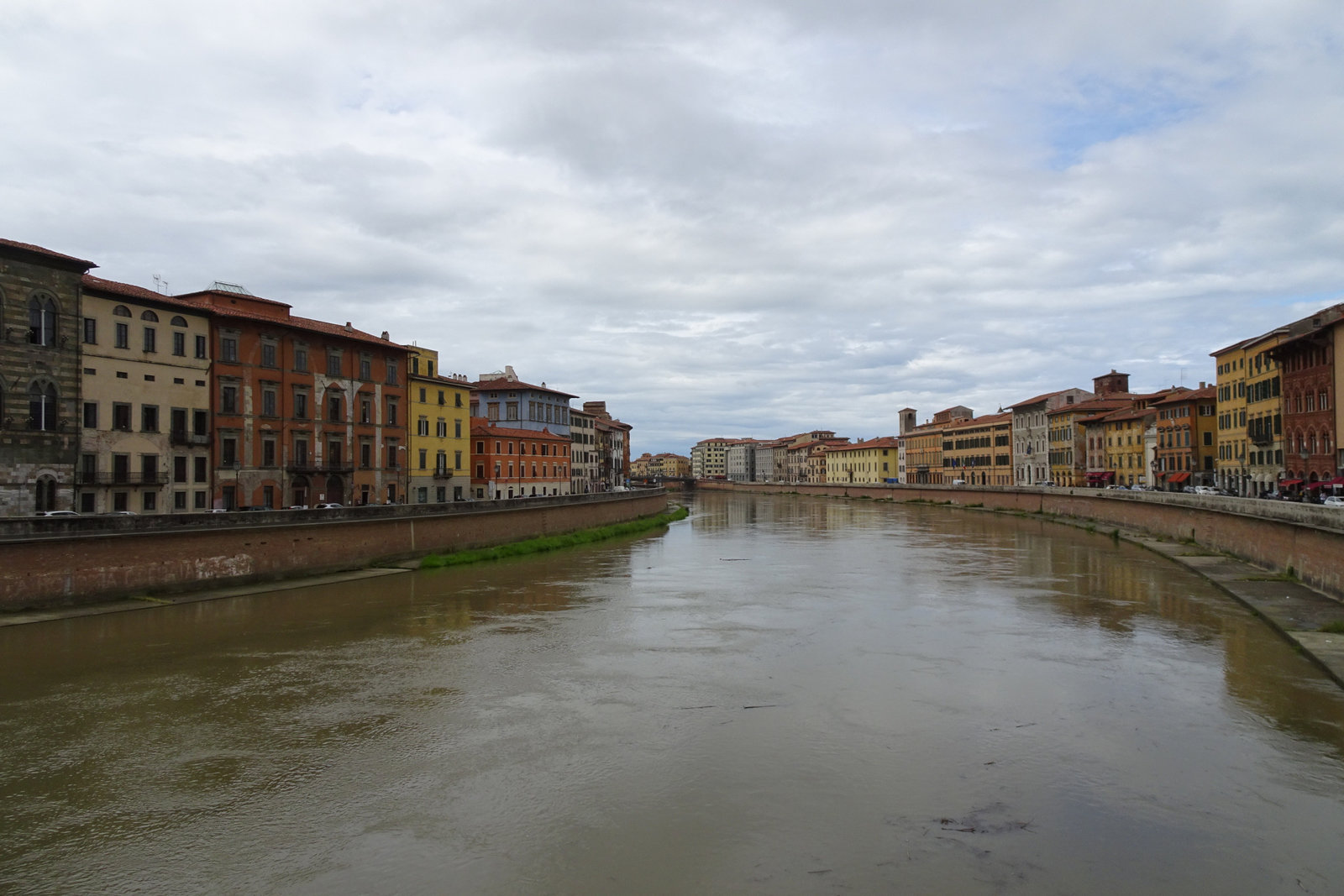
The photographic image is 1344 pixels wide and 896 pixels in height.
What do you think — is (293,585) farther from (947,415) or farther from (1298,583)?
(947,415)

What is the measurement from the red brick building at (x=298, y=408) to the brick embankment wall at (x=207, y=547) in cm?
812

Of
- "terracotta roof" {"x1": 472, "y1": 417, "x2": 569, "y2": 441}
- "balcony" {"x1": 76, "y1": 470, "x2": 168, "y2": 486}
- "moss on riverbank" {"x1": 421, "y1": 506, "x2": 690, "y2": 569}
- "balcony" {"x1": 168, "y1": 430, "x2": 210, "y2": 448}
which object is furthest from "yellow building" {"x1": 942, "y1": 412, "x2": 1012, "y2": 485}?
"balcony" {"x1": 76, "y1": 470, "x2": 168, "y2": 486}

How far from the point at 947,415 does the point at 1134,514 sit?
82.9m

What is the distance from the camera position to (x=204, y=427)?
116 feet

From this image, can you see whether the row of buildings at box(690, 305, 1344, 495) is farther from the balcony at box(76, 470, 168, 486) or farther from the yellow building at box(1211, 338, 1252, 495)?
the balcony at box(76, 470, 168, 486)

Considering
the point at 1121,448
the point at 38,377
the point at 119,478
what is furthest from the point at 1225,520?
the point at 38,377

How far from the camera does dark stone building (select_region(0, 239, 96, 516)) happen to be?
27.1 m

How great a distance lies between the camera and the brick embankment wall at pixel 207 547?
2159 centimetres

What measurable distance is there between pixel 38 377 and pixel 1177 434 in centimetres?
6957

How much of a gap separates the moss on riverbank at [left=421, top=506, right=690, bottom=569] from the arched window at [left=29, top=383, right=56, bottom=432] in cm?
1344

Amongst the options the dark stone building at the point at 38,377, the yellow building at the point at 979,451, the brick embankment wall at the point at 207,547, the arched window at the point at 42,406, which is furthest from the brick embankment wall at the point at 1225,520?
the arched window at the point at 42,406

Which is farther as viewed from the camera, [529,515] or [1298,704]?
[529,515]

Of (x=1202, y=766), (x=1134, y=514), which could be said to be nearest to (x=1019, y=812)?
(x=1202, y=766)

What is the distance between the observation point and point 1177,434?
64.0 m
